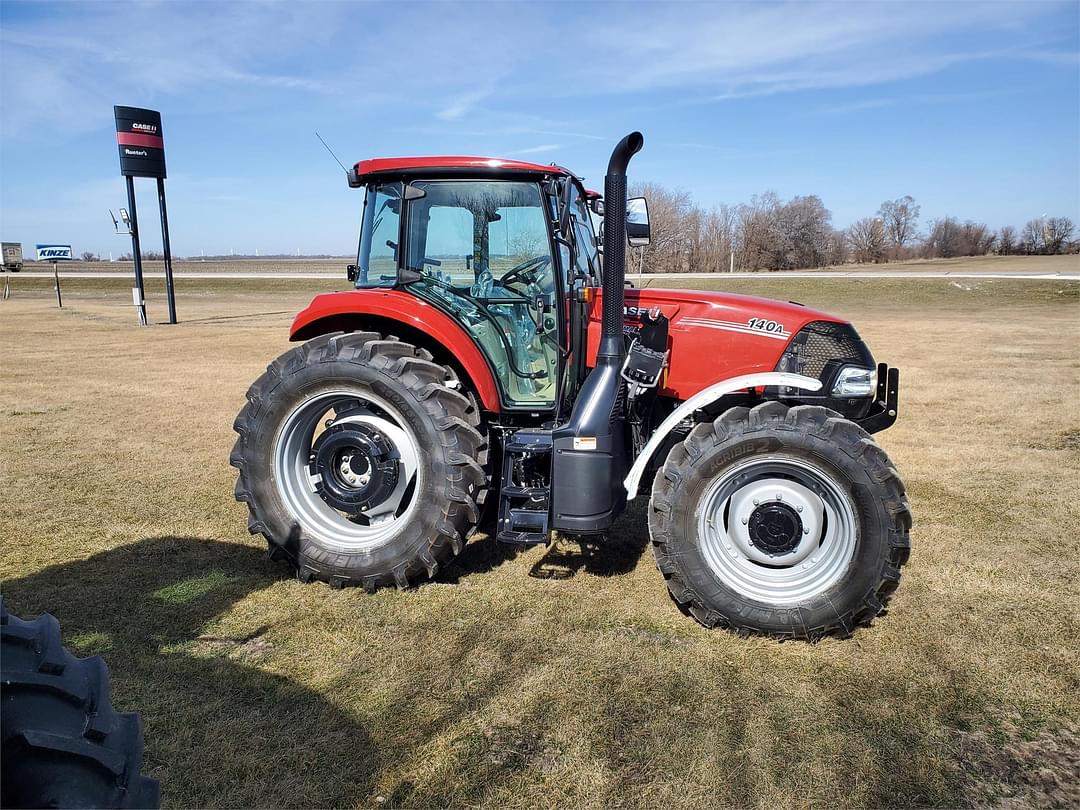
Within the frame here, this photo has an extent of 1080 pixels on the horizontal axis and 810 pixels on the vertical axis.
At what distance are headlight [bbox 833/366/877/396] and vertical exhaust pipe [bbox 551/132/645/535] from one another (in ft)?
3.73

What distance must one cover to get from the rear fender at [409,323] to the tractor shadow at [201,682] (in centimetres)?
146

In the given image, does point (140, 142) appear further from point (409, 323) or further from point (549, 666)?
point (549, 666)

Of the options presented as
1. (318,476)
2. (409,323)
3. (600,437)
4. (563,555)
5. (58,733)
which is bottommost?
(563,555)

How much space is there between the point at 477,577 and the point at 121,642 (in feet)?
5.54

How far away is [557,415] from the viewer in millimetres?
3893

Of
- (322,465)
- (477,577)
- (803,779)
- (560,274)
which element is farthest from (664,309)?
(803,779)

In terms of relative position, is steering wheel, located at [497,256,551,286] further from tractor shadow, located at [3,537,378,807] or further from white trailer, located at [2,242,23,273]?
white trailer, located at [2,242,23,273]

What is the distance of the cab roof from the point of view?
3.76 m

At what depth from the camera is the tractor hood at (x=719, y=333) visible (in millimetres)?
3701

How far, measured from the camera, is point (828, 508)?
3.29 metres

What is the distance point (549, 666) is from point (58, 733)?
74.7 inches

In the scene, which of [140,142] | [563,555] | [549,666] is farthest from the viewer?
[140,142]

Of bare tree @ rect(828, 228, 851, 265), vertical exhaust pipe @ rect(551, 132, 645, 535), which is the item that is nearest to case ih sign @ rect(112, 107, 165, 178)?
vertical exhaust pipe @ rect(551, 132, 645, 535)

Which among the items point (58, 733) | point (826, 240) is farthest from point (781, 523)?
point (826, 240)
